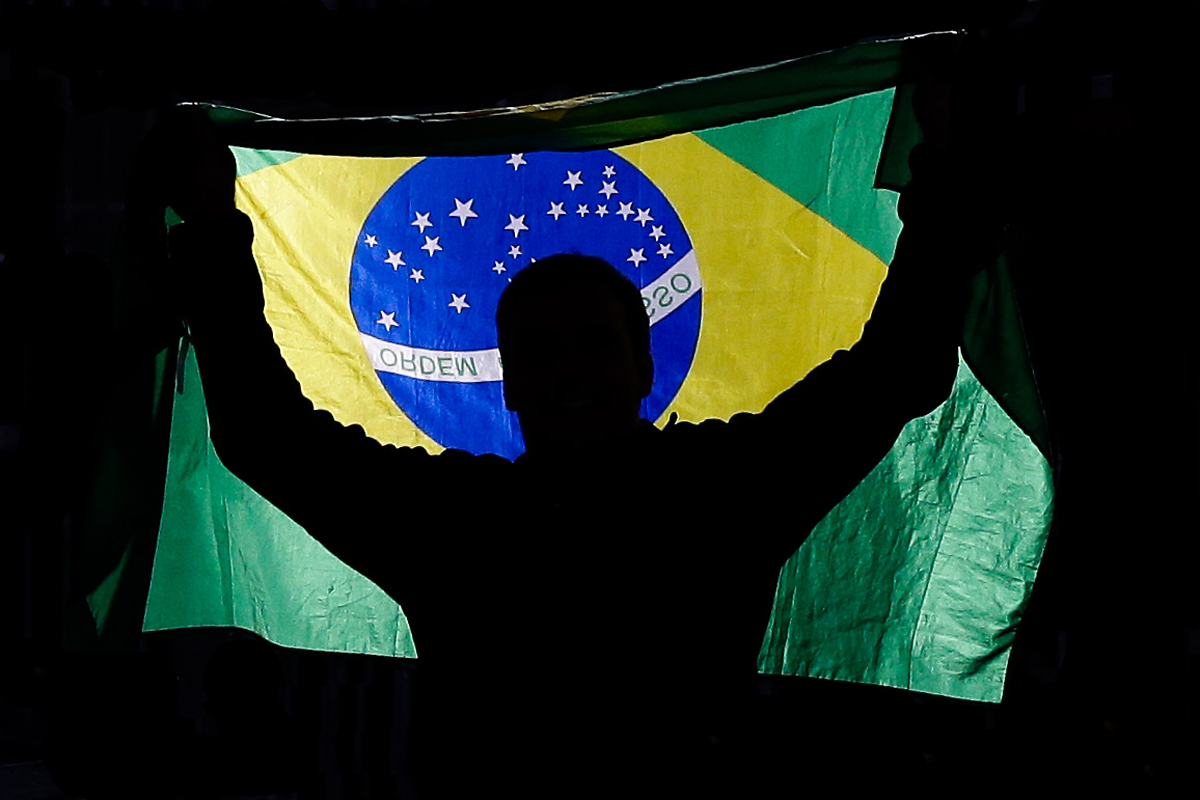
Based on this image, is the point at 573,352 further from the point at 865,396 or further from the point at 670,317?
the point at 670,317

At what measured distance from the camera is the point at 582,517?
5.27 ft

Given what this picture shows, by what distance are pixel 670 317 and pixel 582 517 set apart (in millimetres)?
960

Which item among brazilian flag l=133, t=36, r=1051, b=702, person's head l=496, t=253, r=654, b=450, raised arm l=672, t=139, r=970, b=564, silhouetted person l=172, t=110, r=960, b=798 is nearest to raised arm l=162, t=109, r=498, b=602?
silhouetted person l=172, t=110, r=960, b=798

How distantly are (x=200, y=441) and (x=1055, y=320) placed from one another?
1.99 meters

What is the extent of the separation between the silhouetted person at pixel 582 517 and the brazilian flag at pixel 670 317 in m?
0.70

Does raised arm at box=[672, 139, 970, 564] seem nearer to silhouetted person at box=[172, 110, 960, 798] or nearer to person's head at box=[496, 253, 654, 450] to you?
silhouetted person at box=[172, 110, 960, 798]

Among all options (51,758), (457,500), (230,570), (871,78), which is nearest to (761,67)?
(871,78)

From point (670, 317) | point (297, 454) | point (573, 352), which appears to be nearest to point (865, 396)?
point (573, 352)

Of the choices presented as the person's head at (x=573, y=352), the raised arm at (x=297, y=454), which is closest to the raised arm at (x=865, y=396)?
the person's head at (x=573, y=352)

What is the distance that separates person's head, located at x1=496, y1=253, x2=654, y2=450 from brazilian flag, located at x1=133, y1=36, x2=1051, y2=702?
2.01ft

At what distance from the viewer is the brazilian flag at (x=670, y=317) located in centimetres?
226

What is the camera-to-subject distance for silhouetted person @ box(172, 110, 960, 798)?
1.56 m

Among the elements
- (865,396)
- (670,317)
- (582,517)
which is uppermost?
(670,317)

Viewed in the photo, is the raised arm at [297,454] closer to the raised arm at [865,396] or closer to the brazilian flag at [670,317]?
the raised arm at [865,396]
